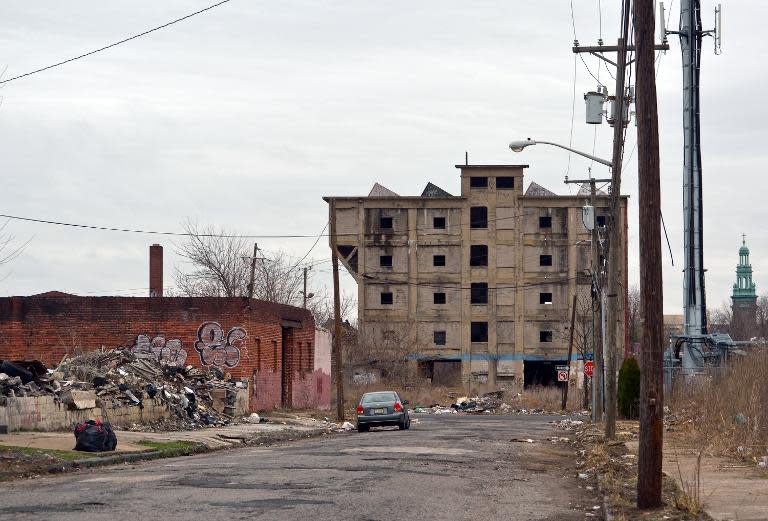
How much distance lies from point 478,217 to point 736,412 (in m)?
64.6

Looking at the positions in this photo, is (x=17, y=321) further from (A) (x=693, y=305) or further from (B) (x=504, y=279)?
(B) (x=504, y=279)

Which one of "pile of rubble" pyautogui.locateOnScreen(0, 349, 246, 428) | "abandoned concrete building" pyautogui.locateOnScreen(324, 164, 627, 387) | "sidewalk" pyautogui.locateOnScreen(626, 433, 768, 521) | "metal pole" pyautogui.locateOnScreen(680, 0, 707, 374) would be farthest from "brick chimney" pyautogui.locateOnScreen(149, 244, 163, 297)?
"sidewalk" pyautogui.locateOnScreen(626, 433, 768, 521)

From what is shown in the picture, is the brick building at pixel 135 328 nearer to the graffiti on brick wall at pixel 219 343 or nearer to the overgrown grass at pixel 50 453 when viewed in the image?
the graffiti on brick wall at pixel 219 343

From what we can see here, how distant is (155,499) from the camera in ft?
43.3

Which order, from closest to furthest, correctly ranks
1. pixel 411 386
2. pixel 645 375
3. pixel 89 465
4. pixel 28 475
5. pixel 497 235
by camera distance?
pixel 645 375, pixel 28 475, pixel 89 465, pixel 411 386, pixel 497 235

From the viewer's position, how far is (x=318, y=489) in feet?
47.4

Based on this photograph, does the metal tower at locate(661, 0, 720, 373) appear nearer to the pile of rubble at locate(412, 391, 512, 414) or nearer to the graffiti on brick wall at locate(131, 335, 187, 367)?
the pile of rubble at locate(412, 391, 512, 414)

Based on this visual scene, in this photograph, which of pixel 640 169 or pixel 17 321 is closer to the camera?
pixel 640 169

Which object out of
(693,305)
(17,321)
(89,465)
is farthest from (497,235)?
(89,465)

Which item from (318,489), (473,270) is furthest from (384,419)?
(473,270)

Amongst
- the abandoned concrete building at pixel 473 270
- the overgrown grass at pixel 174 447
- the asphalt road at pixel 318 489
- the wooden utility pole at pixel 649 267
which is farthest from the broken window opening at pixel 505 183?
the wooden utility pole at pixel 649 267

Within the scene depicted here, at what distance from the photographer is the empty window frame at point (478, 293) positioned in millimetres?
87375

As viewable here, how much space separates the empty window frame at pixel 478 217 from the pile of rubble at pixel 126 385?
47401 mm

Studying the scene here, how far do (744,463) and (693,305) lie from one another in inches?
1280
